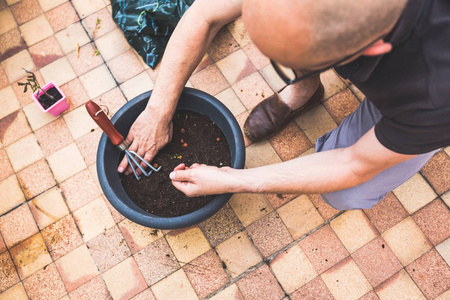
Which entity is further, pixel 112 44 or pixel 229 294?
pixel 112 44

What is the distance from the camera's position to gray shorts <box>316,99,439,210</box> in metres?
1.09

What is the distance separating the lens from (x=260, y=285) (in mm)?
1383

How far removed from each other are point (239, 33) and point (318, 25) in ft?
3.91

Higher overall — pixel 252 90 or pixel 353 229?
pixel 252 90

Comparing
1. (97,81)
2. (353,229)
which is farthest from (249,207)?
(97,81)

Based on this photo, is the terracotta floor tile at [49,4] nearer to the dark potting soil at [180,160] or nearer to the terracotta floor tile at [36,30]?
the terracotta floor tile at [36,30]

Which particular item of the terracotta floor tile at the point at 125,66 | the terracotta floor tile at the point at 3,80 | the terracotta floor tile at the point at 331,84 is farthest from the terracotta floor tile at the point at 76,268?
the terracotta floor tile at the point at 331,84

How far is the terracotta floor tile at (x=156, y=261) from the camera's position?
1.40 metres

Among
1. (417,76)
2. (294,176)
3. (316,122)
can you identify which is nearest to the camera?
(417,76)

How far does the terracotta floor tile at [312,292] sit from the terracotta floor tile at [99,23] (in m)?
1.59

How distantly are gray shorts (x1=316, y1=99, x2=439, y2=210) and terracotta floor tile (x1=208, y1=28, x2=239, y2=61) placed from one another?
72 centimetres

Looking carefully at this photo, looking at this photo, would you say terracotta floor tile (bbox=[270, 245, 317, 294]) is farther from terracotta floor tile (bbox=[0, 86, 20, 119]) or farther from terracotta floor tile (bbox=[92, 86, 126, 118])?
terracotta floor tile (bbox=[0, 86, 20, 119])

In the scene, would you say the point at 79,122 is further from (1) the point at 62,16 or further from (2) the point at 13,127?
(1) the point at 62,16

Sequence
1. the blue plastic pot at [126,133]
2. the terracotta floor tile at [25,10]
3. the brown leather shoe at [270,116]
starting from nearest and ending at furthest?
the blue plastic pot at [126,133] < the brown leather shoe at [270,116] < the terracotta floor tile at [25,10]
